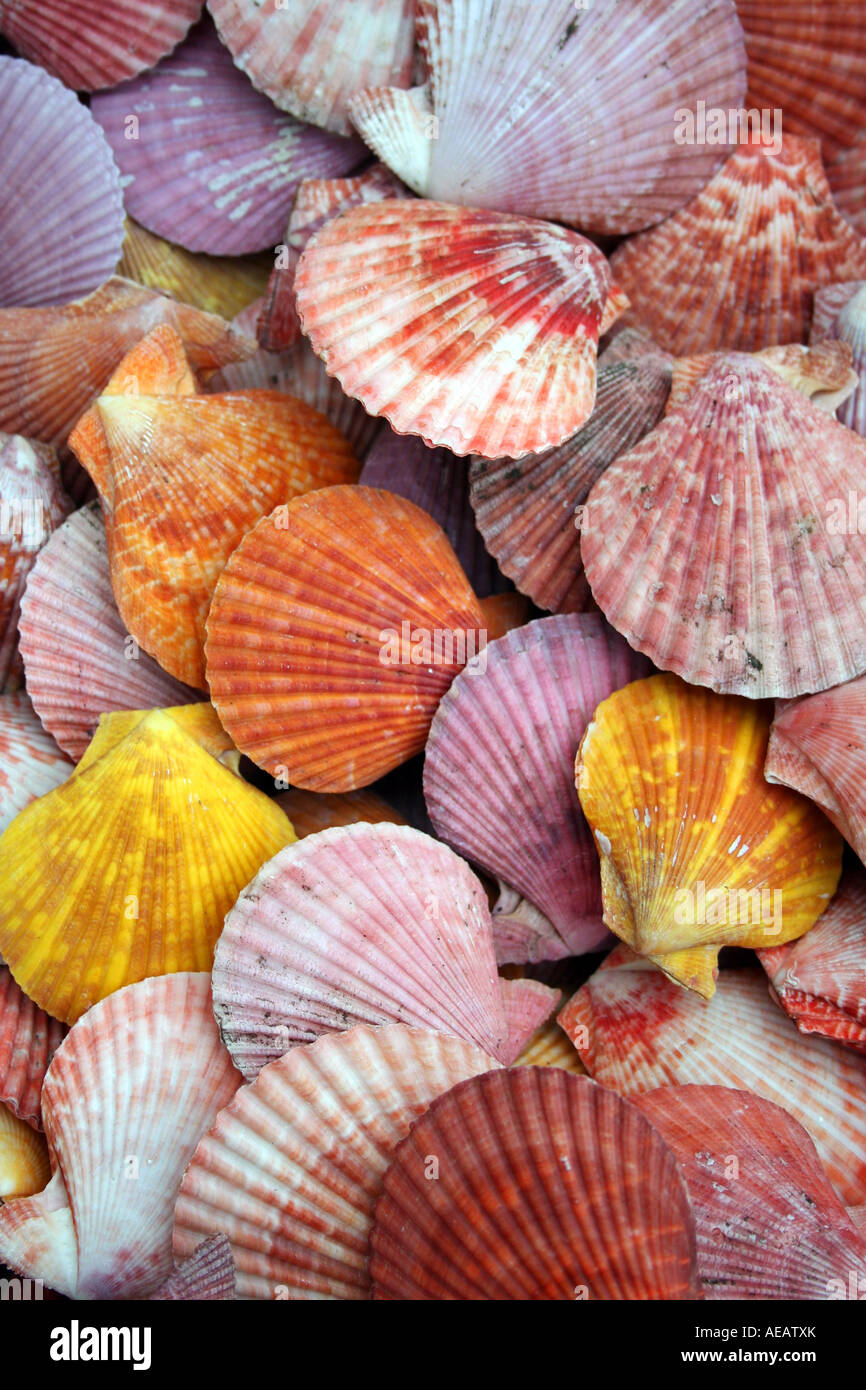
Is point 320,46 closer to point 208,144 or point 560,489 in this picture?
point 208,144

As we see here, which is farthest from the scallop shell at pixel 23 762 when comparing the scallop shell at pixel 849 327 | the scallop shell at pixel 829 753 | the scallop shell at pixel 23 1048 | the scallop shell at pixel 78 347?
the scallop shell at pixel 849 327

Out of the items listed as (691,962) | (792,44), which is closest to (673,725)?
(691,962)

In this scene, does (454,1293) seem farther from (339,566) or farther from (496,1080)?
(339,566)

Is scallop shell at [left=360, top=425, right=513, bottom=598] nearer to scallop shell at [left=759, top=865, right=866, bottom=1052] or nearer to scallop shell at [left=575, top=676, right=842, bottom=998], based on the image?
scallop shell at [left=575, top=676, right=842, bottom=998]

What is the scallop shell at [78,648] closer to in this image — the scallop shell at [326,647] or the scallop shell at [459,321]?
the scallop shell at [326,647]

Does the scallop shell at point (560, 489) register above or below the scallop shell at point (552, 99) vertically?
below

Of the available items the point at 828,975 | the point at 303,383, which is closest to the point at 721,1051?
the point at 828,975

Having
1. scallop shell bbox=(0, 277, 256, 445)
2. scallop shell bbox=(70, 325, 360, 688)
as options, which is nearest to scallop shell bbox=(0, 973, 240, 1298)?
scallop shell bbox=(70, 325, 360, 688)
